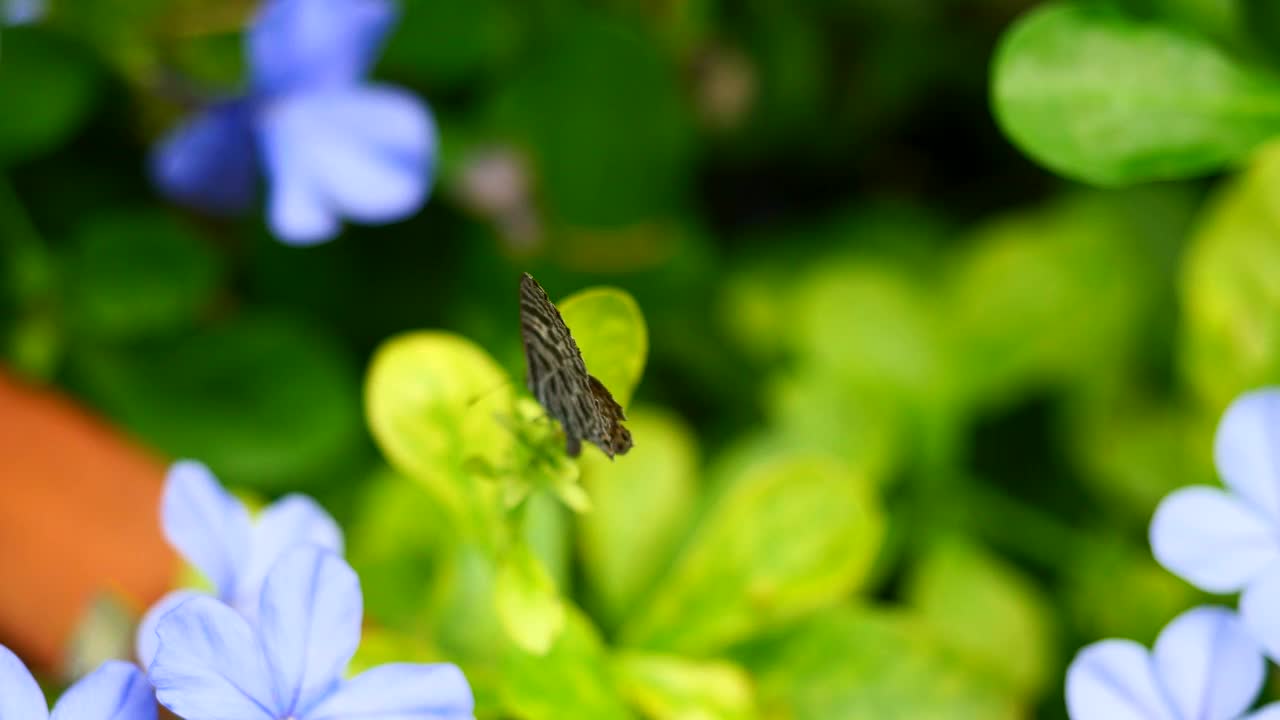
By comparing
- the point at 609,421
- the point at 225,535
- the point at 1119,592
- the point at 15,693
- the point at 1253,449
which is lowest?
the point at 15,693

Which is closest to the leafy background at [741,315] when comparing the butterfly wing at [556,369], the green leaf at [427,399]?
the green leaf at [427,399]

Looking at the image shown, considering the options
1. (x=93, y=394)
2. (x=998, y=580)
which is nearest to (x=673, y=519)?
(x=998, y=580)

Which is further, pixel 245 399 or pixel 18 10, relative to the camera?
pixel 245 399

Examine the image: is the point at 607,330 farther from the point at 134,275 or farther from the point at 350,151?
the point at 134,275

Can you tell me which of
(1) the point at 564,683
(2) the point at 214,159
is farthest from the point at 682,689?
(2) the point at 214,159

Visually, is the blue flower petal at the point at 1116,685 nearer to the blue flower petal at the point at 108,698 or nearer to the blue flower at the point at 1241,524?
the blue flower at the point at 1241,524

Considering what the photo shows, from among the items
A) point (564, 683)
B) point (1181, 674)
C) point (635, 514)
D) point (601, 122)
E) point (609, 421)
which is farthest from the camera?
point (601, 122)

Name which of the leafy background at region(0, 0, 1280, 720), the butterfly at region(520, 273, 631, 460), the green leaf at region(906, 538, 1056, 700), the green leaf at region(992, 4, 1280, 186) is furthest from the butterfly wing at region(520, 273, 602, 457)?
the green leaf at region(906, 538, 1056, 700)

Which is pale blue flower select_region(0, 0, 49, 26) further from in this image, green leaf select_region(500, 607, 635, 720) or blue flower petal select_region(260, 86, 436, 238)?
green leaf select_region(500, 607, 635, 720)
